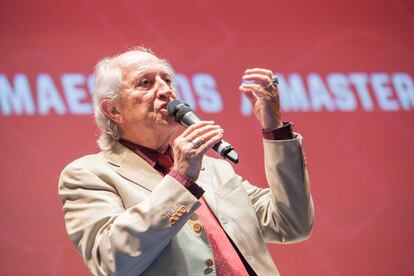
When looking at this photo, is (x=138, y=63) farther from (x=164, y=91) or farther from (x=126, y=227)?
(x=126, y=227)

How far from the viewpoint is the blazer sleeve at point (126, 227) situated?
5.89 feet

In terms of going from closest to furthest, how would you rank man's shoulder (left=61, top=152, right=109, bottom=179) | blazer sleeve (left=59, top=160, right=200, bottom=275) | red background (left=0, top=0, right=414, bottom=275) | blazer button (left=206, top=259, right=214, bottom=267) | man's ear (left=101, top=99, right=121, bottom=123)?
blazer sleeve (left=59, top=160, right=200, bottom=275) < blazer button (left=206, top=259, right=214, bottom=267) < man's shoulder (left=61, top=152, right=109, bottom=179) < man's ear (left=101, top=99, right=121, bottom=123) < red background (left=0, top=0, right=414, bottom=275)

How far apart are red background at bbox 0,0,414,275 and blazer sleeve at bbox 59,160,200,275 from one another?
112 centimetres

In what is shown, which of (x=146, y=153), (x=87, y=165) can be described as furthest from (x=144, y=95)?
(x=87, y=165)

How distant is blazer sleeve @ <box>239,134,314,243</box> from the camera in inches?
84.2

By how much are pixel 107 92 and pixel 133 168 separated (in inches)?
12.1

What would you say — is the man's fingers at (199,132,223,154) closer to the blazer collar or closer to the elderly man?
→ the elderly man

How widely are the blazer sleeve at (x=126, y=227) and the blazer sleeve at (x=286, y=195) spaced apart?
39 centimetres

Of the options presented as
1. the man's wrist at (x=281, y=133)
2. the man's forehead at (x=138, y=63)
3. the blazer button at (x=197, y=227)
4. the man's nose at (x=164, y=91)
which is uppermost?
the man's forehead at (x=138, y=63)

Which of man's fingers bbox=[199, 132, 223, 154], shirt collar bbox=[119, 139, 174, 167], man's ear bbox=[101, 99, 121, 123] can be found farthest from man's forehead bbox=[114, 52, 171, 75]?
man's fingers bbox=[199, 132, 223, 154]

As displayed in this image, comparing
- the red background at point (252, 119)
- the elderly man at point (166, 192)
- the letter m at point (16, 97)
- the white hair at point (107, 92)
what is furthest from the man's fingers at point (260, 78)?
the letter m at point (16, 97)

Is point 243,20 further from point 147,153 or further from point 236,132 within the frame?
point 147,153

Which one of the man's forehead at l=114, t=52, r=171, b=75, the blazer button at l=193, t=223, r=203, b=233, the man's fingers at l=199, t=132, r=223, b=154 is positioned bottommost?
the blazer button at l=193, t=223, r=203, b=233

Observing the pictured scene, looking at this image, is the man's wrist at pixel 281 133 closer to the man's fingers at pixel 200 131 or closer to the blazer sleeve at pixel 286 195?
the blazer sleeve at pixel 286 195
